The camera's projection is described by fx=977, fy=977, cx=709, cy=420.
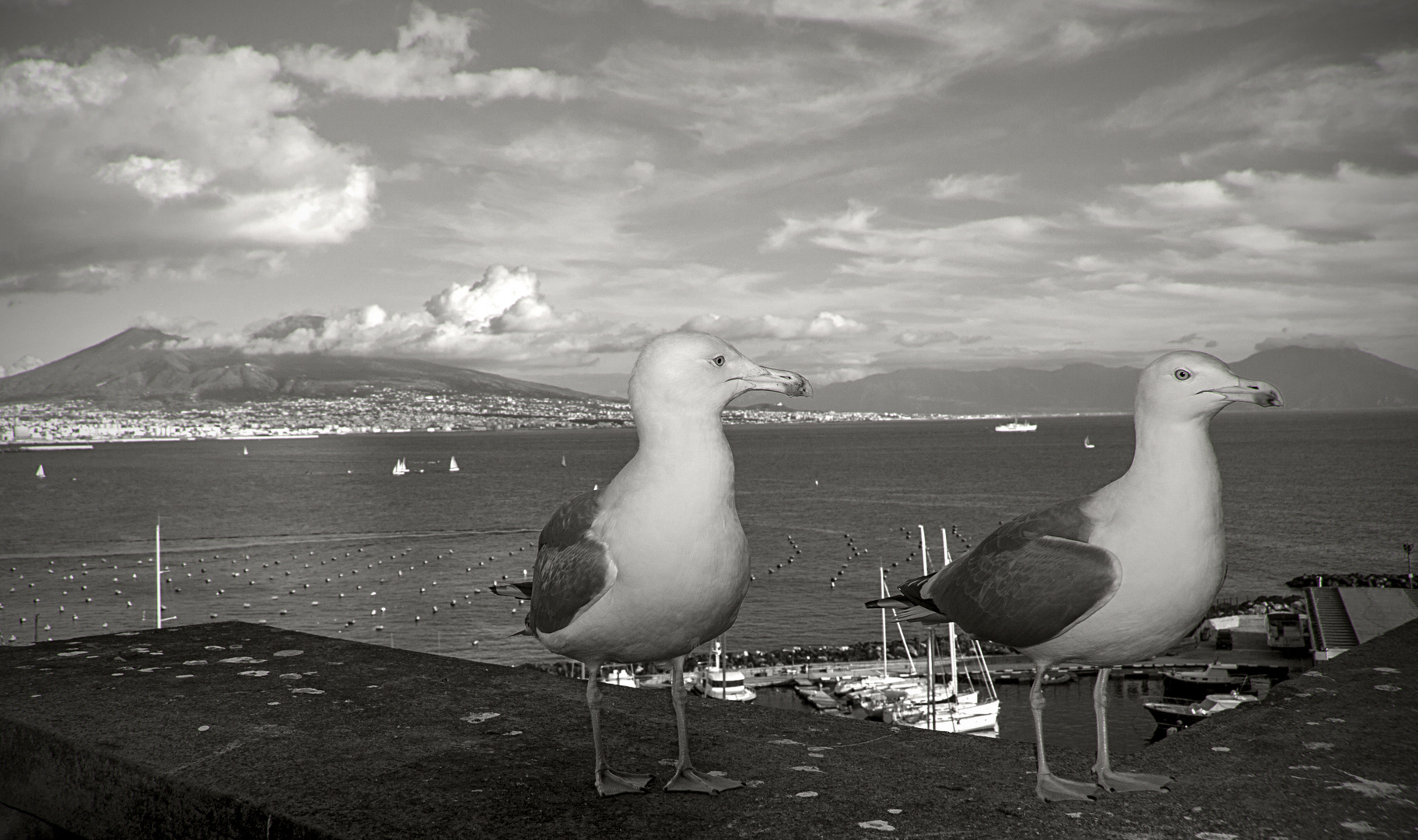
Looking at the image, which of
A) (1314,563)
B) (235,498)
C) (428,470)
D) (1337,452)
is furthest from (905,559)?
(1337,452)

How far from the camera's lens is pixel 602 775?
2777mm

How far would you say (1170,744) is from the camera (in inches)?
124

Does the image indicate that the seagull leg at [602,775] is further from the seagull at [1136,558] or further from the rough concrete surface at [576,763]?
the seagull at [1136,558]

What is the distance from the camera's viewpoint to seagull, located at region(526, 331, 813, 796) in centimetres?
271

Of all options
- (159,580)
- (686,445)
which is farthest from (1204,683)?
(159,580)

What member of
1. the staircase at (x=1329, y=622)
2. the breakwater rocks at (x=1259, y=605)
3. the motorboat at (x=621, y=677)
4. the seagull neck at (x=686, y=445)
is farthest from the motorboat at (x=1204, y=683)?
the seagull neck at (x=686, y=445)

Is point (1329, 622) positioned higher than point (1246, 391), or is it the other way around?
point (1246, 391)

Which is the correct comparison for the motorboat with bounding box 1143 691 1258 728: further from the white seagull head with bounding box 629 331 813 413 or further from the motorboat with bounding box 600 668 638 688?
the white seagull head with bounding box 629 331 813 413

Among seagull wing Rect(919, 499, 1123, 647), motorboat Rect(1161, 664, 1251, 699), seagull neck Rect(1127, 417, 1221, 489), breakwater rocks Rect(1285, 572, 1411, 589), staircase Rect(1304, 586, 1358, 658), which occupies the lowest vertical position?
motorboat Rect(1161, 664, 1251, 699)

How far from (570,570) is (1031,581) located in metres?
1.33

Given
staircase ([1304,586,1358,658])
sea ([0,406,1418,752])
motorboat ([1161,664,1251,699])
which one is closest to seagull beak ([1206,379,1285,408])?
sea ([0,406,1418,752])

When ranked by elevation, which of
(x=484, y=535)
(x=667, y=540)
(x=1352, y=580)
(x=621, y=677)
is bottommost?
(x=621, y=677)

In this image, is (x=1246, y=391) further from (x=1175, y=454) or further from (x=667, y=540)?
(x=667, y=540)

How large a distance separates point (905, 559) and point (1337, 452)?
333ft
